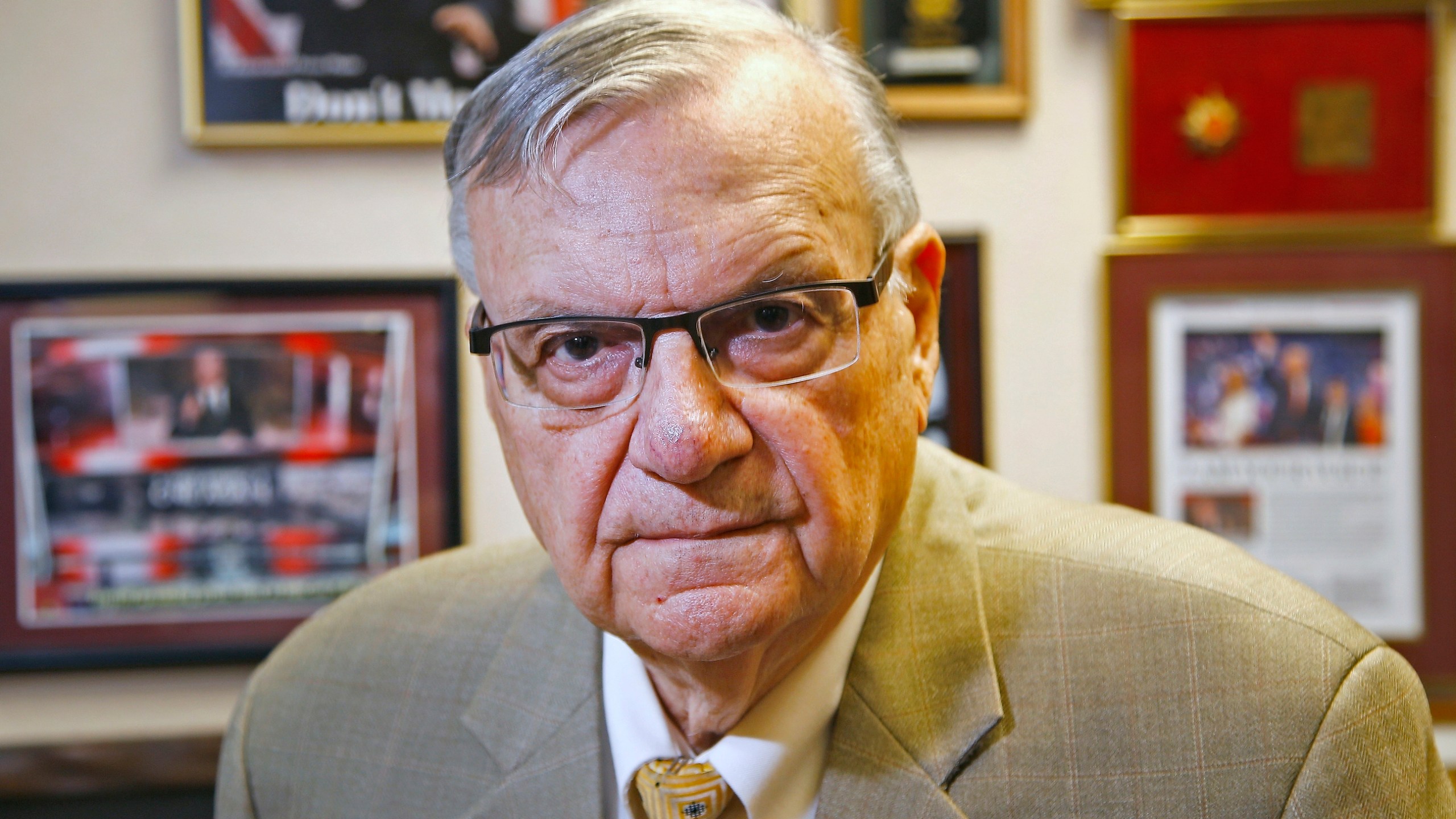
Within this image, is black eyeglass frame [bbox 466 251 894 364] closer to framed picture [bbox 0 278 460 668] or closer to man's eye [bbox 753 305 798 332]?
man's eye [bbox 753 305 798 332]

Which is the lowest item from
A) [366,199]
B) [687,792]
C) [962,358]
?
[687,792]

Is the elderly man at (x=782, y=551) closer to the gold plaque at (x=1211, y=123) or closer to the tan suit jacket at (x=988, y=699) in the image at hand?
the tan suit jacket at (x=988, y=699)

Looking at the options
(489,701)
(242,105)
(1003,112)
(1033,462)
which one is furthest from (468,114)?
(1033,462)

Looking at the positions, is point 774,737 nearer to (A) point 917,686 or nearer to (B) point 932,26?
(A) point 917,686

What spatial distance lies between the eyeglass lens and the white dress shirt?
28cm

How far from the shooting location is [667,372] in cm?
78

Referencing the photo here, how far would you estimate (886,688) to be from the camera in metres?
0.94

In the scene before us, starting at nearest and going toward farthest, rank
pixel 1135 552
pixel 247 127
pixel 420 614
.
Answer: pixel 1135 552
pixel 420 614
pixel 247 127

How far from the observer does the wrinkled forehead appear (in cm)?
78

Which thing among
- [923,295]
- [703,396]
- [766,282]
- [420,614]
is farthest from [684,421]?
[420,614]

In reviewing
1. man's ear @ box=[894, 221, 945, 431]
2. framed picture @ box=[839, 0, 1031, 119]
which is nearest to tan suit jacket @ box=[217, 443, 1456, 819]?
man's ear @ box=[894, 221, 945, 431]

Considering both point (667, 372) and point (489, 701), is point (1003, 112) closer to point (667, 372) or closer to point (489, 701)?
point (667, 372)

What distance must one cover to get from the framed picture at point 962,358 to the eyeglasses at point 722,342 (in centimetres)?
75

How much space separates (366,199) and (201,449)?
0.45 meters
